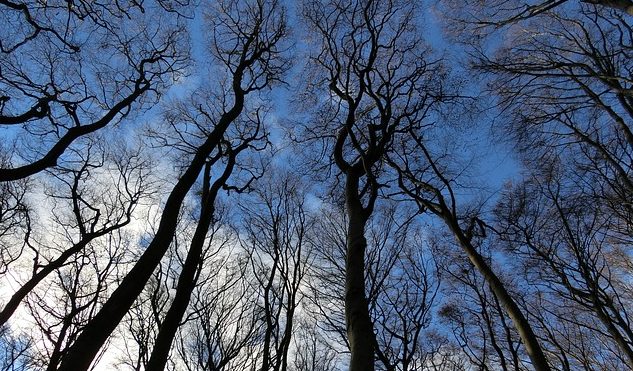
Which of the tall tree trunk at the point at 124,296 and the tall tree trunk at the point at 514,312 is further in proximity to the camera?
the tall tree trunk at the point at 514,312

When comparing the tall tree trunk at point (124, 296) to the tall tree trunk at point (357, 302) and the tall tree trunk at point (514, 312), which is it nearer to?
the tall tree trunk at point (357, 302)

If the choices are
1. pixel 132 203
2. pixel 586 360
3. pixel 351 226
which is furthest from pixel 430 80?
pixel 586 360

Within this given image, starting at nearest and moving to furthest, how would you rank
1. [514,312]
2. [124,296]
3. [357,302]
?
[357,302] < [124,296] < [514,312]

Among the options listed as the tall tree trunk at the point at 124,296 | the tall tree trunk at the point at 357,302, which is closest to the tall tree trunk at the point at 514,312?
the tall tree trunk at the point at 357,302

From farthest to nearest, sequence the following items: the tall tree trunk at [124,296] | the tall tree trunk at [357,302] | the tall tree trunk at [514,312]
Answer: the tall tree trunk at [514,312], the tall tree trunk at [124,296], the tall tree trunk at [357,302]

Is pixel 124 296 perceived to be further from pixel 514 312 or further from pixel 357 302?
pixel 514 312

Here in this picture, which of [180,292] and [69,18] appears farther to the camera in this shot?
[69,18]

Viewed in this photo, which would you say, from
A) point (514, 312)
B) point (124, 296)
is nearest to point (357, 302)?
point (124, 296)

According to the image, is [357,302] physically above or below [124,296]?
below

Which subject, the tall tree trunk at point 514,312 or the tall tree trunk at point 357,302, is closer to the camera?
the tall tree trunk at point 357,302

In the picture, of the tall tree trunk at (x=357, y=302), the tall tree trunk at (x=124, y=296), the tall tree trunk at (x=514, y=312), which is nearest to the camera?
the tall tree trunk at (x=357, y=302)

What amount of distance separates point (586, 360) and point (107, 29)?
1846 centimetres

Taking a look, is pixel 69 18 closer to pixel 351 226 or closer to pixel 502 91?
pixel 351 226

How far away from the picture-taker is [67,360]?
4164mm
